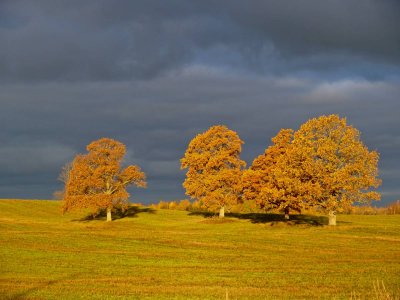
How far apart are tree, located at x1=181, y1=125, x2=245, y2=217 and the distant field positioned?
2707 centimetres

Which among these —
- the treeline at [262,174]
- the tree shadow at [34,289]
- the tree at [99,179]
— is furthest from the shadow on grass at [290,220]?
the tree shadow at [34,289]

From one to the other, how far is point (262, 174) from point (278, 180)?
583 inches

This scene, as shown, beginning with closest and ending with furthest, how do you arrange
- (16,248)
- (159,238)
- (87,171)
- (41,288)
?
(41,288) < (16,248) < (159,238) < (87,171)

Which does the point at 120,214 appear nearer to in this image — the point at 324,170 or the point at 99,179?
the point at 99,179

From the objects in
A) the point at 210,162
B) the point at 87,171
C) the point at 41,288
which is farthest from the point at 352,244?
the point at 87,171

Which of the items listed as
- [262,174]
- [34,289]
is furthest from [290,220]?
[34,289]

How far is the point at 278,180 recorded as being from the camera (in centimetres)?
7325

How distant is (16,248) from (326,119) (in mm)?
45560

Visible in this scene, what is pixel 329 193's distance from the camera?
7300 cm

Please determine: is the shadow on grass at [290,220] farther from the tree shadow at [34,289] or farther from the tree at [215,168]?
the tree shadow at [34,289]

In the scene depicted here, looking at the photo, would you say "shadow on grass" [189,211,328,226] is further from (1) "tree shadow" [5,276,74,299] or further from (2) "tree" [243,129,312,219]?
(1) "tree shadow" [5,276,74,299]

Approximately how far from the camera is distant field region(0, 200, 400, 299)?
2672 cm

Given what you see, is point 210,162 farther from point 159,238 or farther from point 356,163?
point 159,238

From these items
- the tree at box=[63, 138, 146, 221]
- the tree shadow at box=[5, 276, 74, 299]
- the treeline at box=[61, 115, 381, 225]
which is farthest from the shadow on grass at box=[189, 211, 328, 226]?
the tree shadow at box=[5, 276, 74, 299]
